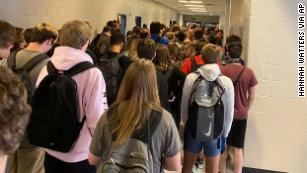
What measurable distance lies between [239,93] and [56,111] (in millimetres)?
2154

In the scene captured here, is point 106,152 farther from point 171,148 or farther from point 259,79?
point 259,79

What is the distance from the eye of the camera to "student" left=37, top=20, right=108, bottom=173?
261 cm

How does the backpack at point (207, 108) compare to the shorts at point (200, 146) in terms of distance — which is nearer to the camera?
the backpack at point (207, 108)

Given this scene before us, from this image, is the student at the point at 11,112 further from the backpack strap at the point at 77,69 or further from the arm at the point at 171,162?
the backpack strap at the point at 77,69

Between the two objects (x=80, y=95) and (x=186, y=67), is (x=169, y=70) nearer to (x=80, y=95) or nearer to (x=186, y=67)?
(x=186, y=67)

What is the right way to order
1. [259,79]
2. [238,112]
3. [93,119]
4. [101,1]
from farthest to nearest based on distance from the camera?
[101,1] < [259,79] < [238,112] < [93,119]

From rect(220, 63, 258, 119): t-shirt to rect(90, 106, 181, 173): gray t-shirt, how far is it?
2007 mm

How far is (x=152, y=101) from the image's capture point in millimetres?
2207

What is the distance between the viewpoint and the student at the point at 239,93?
4121 millimetres

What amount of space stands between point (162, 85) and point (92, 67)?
1.14m

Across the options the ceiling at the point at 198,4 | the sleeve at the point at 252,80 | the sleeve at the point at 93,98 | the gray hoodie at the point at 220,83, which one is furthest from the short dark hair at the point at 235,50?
the ceiling at the point at 198,4

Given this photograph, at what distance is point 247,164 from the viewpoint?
15.6 ft

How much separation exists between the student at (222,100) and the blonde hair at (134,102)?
1.39m

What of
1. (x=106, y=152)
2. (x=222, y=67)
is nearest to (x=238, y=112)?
(x=222, y=67)
